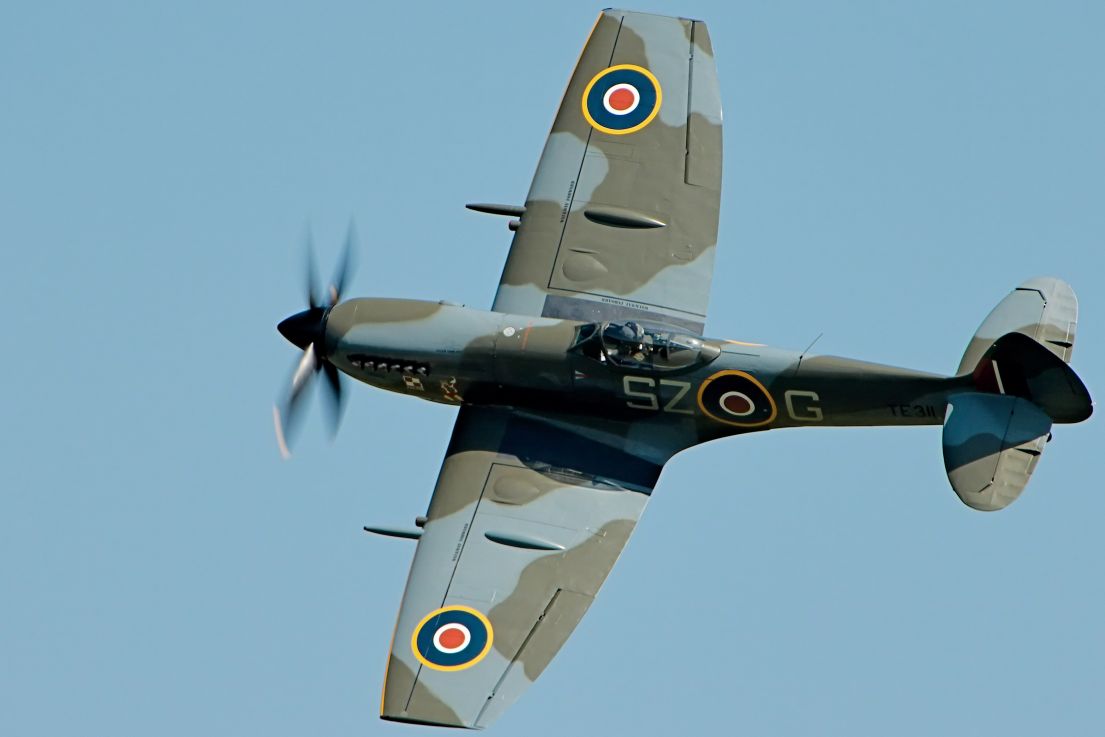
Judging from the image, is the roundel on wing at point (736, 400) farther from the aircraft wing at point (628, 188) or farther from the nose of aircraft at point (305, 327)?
the nose of aircraft at point (305, 327)

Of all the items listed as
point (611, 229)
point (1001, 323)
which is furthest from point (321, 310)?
point (1001, 323)

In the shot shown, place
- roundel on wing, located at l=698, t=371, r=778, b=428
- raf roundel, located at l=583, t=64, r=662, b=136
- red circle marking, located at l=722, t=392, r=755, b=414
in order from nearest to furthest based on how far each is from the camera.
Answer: roundel on wing, located at l=698, t=371, r=778, b=428 → red circle marking, located at l=722, t=392, r=755, b=414 → raf roundel, located at l=583, t=64, r=662, b=136

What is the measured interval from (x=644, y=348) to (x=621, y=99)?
398 cm

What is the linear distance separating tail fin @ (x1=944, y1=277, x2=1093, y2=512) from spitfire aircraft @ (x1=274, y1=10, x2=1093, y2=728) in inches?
0.9

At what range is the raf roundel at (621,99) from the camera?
28.5 meters

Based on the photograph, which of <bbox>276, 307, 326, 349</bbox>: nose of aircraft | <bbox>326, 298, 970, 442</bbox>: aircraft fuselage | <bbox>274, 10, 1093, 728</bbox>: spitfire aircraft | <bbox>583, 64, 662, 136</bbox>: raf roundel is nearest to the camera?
<bbox>274, 10, 1093, 728</bbox>: spitfire aircraft

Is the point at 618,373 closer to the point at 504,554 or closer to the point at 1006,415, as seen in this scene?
the point at 504,554

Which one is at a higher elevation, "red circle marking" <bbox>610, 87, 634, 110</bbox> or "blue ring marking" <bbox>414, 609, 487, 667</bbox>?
"red circle marking" <bbox>610, 87, 634, 110</bbox>

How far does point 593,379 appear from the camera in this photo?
86.4 feet

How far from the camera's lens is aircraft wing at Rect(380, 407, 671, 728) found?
79.8 feet

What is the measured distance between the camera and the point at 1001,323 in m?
26.1

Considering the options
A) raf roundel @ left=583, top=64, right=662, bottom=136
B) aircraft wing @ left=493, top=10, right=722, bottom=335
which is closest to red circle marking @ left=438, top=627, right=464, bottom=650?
aircraft wing @ left=493, top=10, right=722, bottom=335

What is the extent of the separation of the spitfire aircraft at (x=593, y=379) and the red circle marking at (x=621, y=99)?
32mm

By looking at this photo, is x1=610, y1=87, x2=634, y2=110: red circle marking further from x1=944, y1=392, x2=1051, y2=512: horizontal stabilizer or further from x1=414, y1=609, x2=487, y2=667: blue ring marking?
x1=414, y1=609, x2=487, y2=667: blue ring marking
